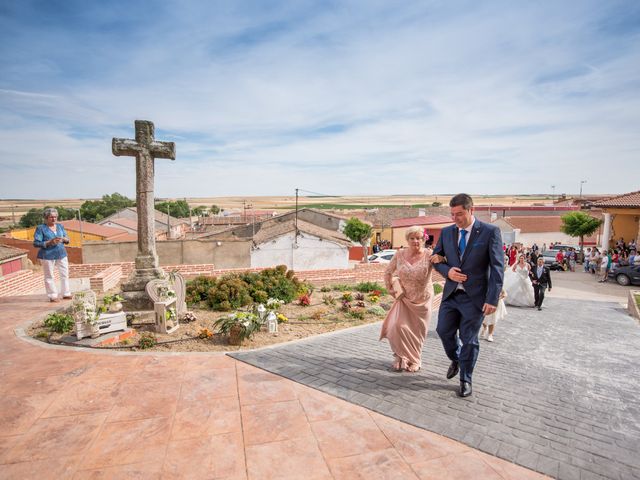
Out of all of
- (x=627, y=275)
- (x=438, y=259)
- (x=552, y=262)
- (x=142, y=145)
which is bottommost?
(x=552, y=262)

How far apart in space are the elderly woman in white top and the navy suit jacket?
22.9 feet

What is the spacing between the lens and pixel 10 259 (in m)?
17.3

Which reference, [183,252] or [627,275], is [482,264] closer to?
[183,252]

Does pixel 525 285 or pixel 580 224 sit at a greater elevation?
pixel 580 224

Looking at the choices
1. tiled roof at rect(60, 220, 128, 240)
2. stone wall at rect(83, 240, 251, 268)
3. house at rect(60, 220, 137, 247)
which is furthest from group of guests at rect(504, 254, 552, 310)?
tiled roof at rect(60, 220, 128, 240)

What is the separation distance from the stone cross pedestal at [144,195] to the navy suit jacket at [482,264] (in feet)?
16.5

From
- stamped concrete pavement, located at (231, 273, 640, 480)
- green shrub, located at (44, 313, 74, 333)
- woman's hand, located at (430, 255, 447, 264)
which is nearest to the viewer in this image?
stamped concrete pavement, located at (231, 273, 640, 480)

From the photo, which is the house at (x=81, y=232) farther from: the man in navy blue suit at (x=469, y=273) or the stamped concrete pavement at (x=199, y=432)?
the man in navy blue suit at (x=469, y=273)

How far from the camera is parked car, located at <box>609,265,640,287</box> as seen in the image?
16578 mm

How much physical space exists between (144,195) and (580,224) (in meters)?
29.1

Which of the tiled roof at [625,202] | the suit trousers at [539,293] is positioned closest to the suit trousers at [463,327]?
the suit trousers at [539,293]

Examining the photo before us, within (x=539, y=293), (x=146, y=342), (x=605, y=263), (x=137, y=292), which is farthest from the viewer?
(x=605, y=263)

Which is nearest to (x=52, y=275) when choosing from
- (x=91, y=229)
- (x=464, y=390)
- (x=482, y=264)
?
(x=464, y=390)

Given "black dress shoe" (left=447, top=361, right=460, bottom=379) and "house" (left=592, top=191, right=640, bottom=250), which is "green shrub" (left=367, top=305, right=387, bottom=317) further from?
"house" (left=592, top=191, right=640, bottom=250)
